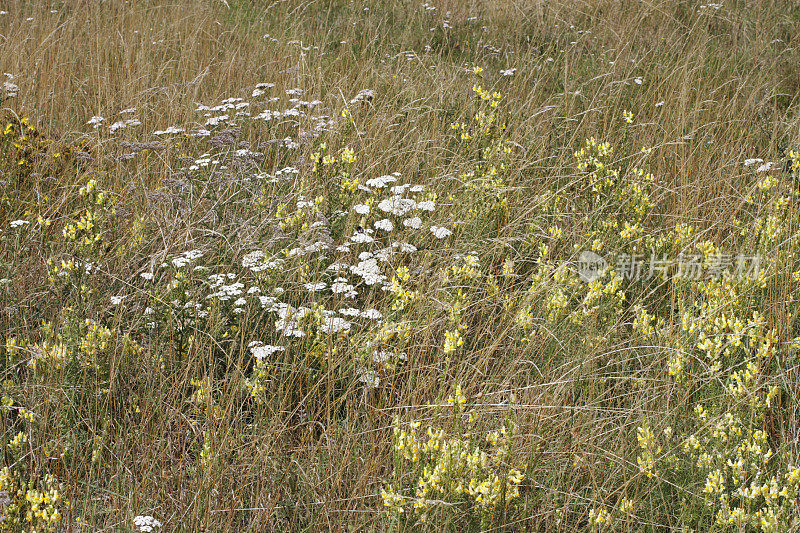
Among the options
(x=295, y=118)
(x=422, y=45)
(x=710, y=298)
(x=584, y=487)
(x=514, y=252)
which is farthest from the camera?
(x=422, y=45)

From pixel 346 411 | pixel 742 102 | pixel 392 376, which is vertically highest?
pixel 742 102

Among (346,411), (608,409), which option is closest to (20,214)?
(346,411)

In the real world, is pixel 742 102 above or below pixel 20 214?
above

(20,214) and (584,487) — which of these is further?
(20,214)

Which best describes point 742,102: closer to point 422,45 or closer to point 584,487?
point 422,45

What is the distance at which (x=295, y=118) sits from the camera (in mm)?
4234

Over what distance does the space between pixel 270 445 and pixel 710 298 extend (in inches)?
68.0

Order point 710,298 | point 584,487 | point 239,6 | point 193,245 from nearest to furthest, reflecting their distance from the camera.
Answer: point 584,487 < point 710,298 < point 193,245 < point 239,6

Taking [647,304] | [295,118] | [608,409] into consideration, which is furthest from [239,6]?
[608,409]

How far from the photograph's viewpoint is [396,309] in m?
2.40

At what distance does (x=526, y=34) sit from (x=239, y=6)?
8.70 feet

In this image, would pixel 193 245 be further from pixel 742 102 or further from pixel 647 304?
pixel 742 102

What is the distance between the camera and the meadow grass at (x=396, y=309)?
1896mm

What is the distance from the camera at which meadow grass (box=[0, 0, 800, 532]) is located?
190cm
